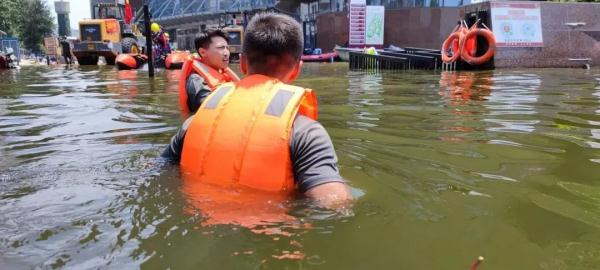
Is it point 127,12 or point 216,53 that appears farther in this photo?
point 127,12

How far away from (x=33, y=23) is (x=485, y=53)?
55.4 metres

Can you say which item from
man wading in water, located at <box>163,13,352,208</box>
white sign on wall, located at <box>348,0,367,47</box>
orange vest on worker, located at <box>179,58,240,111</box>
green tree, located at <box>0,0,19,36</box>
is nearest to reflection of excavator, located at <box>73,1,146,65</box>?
white sign on wall, located at <box>348,0,367,47</box>

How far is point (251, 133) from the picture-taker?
2.53 meters

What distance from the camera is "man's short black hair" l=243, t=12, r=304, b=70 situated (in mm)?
2490

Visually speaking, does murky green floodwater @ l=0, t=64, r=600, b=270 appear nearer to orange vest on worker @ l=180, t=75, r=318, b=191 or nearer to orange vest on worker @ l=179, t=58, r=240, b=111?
orange vest on worker @ l=180, t=75, r=318, b=191

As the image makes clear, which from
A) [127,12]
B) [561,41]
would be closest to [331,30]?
[127,12]

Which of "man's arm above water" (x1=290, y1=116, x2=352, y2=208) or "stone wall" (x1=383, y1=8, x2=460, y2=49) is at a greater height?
"stone wall" (x1=383, y1=8, x2=460, y2=49)

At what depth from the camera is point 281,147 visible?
97.7 inches

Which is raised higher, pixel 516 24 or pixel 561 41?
pixel 516 24

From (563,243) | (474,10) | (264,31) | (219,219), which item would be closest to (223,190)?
(219,219)

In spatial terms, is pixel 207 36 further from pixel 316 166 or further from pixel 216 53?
pixel 316 166

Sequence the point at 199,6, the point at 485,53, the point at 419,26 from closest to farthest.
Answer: the point at 485,53
the point at 419,26
the point at 199,6

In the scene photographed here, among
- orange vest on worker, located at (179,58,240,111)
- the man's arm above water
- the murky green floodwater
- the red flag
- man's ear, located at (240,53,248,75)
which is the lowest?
the murky green floodwater

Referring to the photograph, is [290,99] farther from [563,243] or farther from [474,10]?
[474,10]
